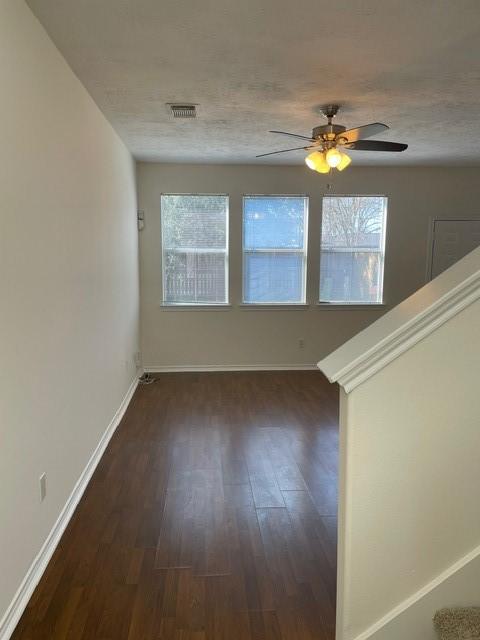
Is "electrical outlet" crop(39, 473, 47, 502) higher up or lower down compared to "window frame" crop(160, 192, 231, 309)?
lower down

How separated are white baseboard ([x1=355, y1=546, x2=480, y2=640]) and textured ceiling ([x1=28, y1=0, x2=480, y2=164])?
221cm

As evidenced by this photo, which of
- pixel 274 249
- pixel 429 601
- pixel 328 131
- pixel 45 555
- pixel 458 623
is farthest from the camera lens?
Answer: pixel 274 249

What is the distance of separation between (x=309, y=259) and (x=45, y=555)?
445cm

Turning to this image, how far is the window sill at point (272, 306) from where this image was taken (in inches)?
229

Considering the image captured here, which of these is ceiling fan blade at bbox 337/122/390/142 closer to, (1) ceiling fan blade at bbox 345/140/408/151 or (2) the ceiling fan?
(2) the ceiling fan

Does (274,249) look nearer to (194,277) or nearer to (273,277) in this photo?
(273,277)

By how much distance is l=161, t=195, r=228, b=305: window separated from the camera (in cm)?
563

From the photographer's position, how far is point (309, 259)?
227 inches

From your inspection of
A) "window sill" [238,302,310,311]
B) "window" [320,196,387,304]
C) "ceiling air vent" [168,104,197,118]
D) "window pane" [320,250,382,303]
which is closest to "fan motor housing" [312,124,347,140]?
"ceiling air vent" [168,104,197,118]

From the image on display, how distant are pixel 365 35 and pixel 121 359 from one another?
327 cm

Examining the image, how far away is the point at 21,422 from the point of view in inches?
75.5

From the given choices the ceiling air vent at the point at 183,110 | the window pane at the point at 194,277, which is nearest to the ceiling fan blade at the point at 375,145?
the ceiling air vent at the point at 183,110

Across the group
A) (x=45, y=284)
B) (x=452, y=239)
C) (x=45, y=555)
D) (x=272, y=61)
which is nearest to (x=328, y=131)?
(x=272, y=61)

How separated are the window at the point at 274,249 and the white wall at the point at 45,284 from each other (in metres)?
2.44
